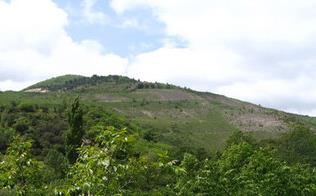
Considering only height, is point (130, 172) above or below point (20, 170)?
above

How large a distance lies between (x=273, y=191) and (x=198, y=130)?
551 feet

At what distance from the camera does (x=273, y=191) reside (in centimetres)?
2883

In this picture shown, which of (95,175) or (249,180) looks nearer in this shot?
(95,175)

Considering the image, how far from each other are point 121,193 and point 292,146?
9703 centimetres

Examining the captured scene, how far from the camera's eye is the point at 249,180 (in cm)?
2908

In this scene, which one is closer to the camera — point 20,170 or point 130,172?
point 130,172

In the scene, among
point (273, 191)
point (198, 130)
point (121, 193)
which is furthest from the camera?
point (198, 130)

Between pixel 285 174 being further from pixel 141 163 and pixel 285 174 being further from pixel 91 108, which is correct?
pixel 91 108

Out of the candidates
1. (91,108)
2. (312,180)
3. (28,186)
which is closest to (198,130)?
(91,108)

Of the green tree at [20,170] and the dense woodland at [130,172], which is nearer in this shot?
the dense woodland at [130,172]

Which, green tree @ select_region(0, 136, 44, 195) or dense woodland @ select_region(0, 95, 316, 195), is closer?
dense woodland @ select_region(0, 95, 316, 195)

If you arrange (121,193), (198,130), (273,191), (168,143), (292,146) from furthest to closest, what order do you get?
(198,130), (168,143), (292,146), (273,191), (121,193)

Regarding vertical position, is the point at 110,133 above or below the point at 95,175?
above

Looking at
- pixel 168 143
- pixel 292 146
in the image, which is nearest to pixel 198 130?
pixel 168 143
